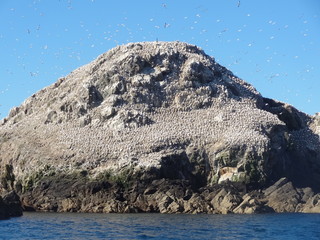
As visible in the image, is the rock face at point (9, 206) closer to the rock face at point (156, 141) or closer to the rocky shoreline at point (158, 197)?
the rocky shoreline at point (158, 197)

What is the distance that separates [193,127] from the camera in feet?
Answer: 264

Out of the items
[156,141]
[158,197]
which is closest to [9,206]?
[158,197]

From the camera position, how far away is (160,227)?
158 feet

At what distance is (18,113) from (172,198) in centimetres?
3597

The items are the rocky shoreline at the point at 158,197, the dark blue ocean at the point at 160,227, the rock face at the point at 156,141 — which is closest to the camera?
the dark blue ocean at the point at 160,227

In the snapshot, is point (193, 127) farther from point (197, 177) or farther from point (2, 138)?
point (2, 138)

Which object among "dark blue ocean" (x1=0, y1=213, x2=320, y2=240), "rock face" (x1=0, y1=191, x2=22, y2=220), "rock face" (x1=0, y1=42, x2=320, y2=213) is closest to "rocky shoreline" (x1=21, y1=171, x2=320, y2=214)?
"rock face" (x1=0, y1=42, x2=320, y2=213)

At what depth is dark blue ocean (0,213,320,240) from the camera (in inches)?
1686

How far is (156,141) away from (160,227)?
2946 centimetres

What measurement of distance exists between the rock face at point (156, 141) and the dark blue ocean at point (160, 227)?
7177mm

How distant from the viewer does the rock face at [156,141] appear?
67500 mm

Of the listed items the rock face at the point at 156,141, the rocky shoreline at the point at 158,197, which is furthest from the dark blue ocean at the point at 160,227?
the rock face at the point at 156,141

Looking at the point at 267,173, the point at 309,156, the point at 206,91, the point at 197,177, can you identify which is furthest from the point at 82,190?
the point at 309,156

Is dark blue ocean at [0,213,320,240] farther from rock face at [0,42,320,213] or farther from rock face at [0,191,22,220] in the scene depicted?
rock face at [0,42,320,213]
